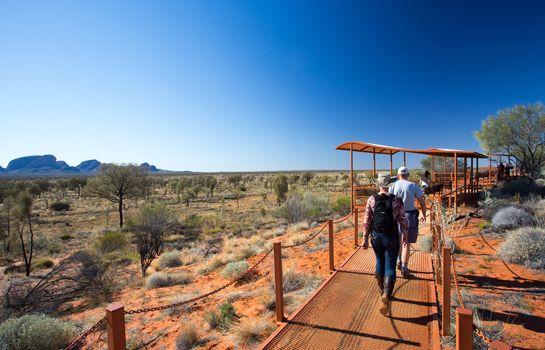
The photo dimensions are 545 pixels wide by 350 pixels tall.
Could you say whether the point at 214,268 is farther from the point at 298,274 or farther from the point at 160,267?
the point at 298,274

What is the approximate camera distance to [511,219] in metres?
8.97

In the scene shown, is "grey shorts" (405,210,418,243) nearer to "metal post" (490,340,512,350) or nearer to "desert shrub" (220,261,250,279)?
"metal post" (490,340,512,350)

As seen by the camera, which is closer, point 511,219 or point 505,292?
point 505,292

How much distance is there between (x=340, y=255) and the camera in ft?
28.7

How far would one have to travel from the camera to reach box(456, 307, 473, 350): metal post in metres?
2.22

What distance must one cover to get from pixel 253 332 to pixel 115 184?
25.9 m

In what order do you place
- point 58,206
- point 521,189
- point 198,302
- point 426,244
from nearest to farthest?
point 198,302, point 426,244, point 521,189, point 58,206

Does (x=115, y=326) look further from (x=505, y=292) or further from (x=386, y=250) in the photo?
(x=505, y=292)

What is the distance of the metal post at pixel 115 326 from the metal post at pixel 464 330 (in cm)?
267

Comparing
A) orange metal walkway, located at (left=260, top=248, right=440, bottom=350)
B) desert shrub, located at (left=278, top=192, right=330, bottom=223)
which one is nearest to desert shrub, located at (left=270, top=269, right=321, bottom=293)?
orange metal walkway, located at (left=260, top=248, right=440, bottom=350)

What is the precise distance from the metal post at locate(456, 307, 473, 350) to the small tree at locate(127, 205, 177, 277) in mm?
11196

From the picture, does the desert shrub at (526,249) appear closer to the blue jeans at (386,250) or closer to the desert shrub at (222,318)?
the blue jeans at (386,250)

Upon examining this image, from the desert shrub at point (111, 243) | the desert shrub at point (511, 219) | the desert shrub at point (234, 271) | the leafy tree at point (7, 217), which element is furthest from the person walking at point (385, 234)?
the leafy tree at point (7, 217)

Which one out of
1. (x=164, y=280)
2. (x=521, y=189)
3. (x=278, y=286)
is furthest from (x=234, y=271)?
(x=521, y=189)
